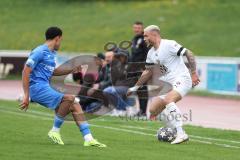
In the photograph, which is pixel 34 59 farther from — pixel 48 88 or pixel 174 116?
pixel 174 116

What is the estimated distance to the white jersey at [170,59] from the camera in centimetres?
1317

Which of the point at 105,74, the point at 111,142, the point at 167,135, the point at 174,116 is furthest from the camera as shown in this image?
the point at 105,74

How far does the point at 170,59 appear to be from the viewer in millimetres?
13227

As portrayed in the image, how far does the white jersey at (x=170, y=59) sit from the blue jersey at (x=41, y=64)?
2.11 m

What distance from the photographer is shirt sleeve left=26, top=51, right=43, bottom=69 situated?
1166 cm

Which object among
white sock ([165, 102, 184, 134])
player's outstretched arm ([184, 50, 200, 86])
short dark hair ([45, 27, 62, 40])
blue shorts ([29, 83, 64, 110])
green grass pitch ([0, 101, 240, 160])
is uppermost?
short dark hair ([45, 27, 62, 40])

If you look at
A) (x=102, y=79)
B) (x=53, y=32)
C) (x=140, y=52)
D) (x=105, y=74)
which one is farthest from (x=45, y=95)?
(x=102, y=79)

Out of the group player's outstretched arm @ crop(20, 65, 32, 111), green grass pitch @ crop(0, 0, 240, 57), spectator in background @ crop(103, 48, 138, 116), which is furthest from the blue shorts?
green grass pitch @ crop(0, 0, 240, 57)

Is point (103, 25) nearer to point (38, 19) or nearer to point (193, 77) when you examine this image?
point (38, 19)

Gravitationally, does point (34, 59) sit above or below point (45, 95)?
above

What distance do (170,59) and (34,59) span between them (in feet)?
8.73

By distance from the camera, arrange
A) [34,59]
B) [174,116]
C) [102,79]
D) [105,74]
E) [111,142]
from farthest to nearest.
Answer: [102,79] < [105,74] < [174,116] < [111,142] < [34,59]

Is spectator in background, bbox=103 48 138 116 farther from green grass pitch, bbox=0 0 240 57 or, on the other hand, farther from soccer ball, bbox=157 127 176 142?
green grass pitch, bbox=0 0 240 57

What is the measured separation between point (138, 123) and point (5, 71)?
16.7 meters
